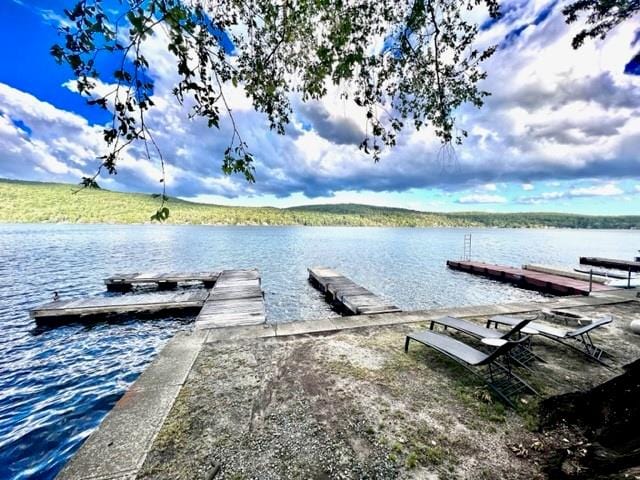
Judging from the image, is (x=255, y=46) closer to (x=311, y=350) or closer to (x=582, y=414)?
(x=311, y=350)

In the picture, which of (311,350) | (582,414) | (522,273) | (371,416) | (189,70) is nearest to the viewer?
(189,70)

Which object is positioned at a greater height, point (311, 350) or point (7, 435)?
point (311, 350)

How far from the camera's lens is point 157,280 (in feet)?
58.2

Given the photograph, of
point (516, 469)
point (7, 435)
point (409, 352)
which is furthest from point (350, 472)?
point (7, 435)

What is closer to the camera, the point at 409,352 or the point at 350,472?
the point at 350,472

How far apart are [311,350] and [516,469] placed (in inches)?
129

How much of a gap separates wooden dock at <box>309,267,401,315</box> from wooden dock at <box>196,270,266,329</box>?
12.0 feet

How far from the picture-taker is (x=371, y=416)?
11.5ft

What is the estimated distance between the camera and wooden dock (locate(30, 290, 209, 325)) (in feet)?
36.6

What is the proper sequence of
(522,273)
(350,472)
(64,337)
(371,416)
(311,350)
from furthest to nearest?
(522,273), (64,337), (311,350), (371,416), (350,472)

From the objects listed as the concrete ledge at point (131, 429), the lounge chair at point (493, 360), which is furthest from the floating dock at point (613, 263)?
the concrete ledge at point (131, 429)

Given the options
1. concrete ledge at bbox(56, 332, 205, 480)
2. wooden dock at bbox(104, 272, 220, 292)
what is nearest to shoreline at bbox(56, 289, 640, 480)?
concrete ledge at bbox(56, 332, 205, 480)

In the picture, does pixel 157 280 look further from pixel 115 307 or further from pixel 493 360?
pixel 493 360

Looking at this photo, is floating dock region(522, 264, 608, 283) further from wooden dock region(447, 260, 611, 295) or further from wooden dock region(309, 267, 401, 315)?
wooden dock region(309, 267, 401, 315)
